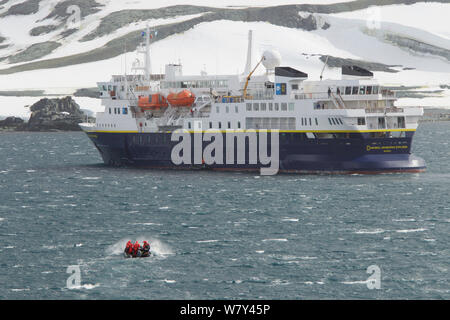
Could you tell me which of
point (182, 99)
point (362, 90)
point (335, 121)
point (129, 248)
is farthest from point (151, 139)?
point (129, 248)

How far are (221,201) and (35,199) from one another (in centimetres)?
1608

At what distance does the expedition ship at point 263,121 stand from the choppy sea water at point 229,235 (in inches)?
95.7

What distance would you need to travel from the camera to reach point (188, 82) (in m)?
91.8

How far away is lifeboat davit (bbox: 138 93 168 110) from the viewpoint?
297 feet

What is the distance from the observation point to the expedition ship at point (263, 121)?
78438 millimetres

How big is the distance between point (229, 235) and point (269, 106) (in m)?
34.7

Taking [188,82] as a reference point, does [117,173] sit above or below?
below

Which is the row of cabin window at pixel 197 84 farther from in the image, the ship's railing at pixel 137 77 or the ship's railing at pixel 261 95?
the ship's railing at pixel 261 95

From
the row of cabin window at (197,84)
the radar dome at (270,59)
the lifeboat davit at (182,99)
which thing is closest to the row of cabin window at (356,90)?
the radar dome at (270,59)

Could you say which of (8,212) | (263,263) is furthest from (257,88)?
(263,263)

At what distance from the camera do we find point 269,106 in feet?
273

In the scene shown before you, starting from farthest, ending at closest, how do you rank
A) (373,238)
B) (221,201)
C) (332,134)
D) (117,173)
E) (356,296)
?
(117,173) < (332,134) < (221,201) < (373,238) < (356,296)

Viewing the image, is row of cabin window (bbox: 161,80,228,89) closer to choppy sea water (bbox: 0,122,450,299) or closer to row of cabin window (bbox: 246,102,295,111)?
row of cabin window (bbox: 246,102,295,111)
